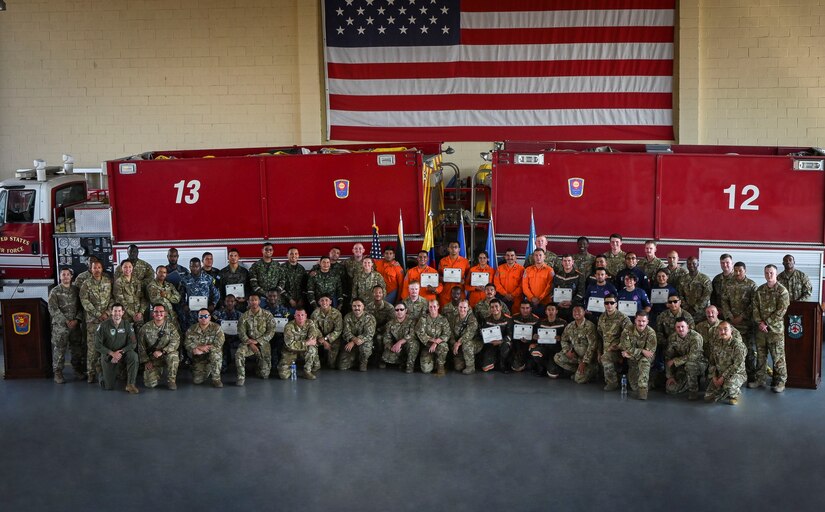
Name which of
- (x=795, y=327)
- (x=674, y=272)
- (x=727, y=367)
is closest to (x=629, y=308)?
(x=674, y=272)

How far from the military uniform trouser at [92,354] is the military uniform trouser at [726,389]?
25.2ft

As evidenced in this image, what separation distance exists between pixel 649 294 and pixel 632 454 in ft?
12.2

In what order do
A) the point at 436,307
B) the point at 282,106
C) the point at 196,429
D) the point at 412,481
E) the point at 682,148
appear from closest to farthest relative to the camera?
1. the point at 412,481
2. the point at 196,429
3. the point at 436,307
4. the point at 682,148
5. the point at 282,106

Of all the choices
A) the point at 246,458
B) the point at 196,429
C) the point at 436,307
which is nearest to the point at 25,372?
the point at 196,429

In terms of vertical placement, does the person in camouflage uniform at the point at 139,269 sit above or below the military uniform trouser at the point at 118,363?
above

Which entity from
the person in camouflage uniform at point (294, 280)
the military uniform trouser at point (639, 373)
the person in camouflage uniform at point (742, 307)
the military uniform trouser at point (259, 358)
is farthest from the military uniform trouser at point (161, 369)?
the person in camouflage uniform at point (742, 307)

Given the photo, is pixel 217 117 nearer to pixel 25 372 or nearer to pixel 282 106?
pixel 282 106

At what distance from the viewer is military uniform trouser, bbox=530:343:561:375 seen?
42.7 ft

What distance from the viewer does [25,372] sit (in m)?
13.3

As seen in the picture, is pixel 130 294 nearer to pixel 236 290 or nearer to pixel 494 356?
pixel 236 290

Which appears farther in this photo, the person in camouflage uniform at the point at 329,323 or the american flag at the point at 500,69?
the american flag at the point at 500,69

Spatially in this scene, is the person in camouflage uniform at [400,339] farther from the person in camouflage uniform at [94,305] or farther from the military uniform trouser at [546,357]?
the person in camouflage uniform at [94,305]

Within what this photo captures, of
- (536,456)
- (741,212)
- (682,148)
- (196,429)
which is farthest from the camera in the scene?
(682,148)

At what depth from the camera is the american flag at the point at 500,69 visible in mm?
19297
